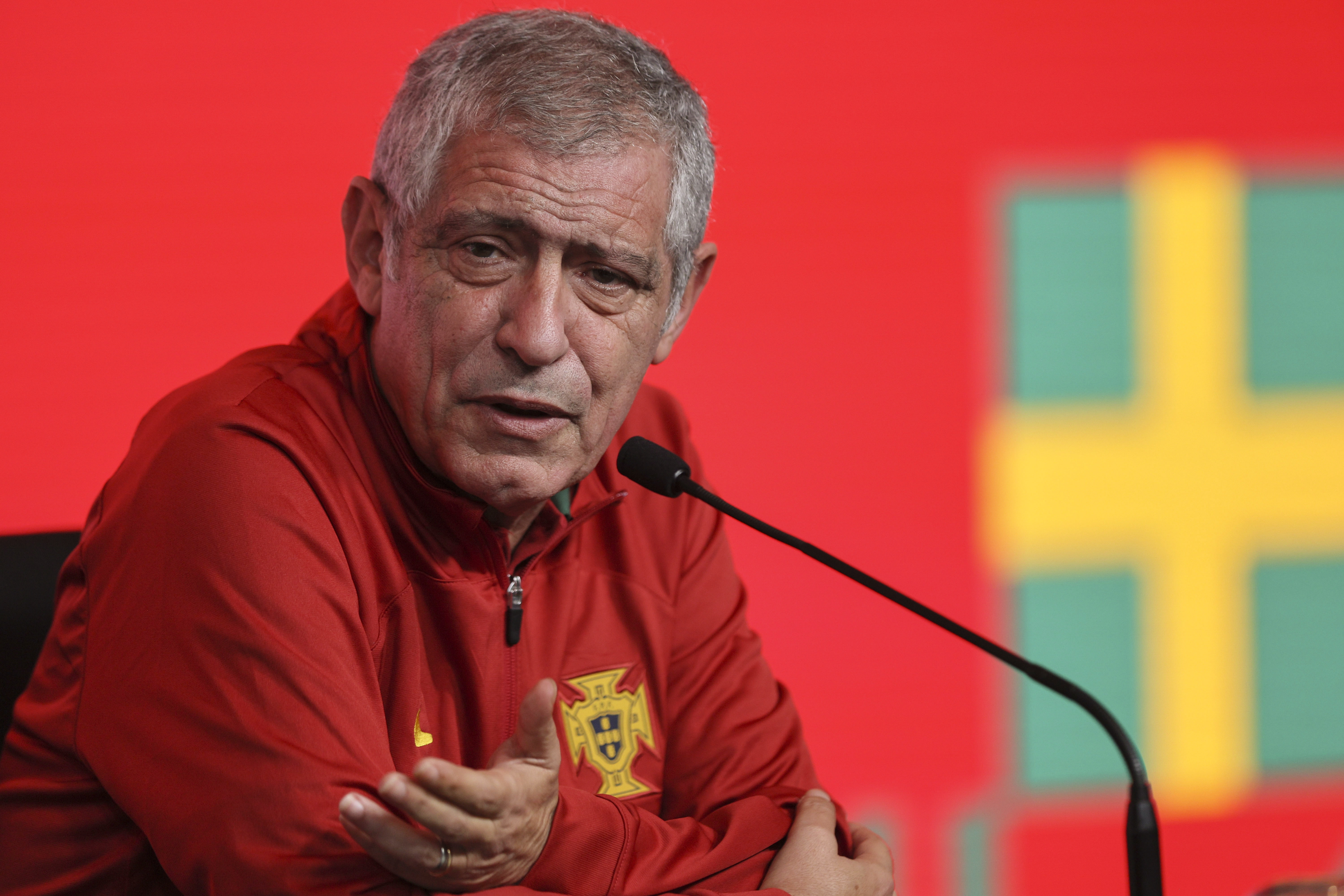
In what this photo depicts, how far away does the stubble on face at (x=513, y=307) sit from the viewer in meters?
1.24

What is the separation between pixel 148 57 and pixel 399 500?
3.58 feet

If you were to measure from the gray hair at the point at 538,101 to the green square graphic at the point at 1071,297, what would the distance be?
1327 mm

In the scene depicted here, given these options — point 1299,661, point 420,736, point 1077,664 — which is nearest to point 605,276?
point 420,736

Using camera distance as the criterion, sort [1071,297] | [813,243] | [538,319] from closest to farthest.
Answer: [538,319], [813,243], [1071,297]

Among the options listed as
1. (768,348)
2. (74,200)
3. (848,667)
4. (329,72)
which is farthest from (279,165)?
(848,667)

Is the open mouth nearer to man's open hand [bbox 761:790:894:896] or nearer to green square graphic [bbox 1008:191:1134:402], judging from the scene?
man's open hand [bbox 761:790:894:896]

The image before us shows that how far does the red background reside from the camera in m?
1.99

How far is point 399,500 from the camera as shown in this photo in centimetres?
129

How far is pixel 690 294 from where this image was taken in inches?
59.2

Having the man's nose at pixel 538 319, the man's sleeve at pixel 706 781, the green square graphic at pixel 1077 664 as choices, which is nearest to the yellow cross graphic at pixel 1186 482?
the green square graphic at pixel 1077 664

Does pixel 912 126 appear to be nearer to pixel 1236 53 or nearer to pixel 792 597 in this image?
pixel 1236 53

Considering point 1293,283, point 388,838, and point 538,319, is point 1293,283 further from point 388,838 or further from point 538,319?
point 388,838

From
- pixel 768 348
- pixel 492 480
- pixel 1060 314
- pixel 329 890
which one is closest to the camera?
pixel 329 890

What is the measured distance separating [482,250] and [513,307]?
0.07 m
